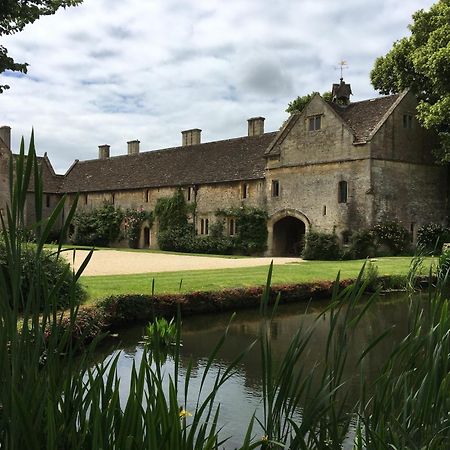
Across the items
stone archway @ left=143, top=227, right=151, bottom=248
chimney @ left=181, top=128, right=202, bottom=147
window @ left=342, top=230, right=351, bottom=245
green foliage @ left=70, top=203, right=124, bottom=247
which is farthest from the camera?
chimney @ left=181, top=128, right=202, bottom=147

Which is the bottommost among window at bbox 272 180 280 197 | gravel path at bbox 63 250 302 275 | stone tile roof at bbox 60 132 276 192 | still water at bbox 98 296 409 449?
still water at bbox 98 296 409 449

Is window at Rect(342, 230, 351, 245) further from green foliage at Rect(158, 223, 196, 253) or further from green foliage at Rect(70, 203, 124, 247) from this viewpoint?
green foliage at Rect(70, 203, 124, 247)

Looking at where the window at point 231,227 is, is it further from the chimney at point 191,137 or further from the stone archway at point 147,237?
the chimney at point 191,137

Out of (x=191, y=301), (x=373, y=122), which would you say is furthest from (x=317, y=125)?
(x=191, y=301)

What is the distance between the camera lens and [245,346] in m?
9.59

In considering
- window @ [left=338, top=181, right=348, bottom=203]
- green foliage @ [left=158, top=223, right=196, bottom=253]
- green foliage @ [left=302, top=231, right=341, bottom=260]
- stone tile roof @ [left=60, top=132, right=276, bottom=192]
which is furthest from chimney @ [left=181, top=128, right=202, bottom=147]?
green foliage @ [left=302, top=231, right=341, bottom=260]

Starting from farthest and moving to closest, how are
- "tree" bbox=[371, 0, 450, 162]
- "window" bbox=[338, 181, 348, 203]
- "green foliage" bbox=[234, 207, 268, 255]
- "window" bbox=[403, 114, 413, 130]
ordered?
1. "green foliage" bbox=[234, 207, 268, 255]
2. "window" bbox=[403, 114, 413, 130]
3. "window" bbox=[338, 181, 348, 203]
4. "tree" bbox=[371, 0, 450, 162]

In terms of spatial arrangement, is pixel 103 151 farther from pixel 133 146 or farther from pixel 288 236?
pixel 288 236

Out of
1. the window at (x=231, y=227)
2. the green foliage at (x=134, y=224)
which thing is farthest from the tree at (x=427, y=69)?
the green foliage at (x=134, y=224)

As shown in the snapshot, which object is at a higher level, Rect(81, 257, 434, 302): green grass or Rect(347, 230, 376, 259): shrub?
Rect(347, 230, 376, 259): shrub

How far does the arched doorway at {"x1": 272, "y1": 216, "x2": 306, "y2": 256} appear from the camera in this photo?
103ft

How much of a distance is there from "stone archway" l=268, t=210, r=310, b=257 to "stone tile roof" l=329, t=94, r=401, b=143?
5297 millimetres

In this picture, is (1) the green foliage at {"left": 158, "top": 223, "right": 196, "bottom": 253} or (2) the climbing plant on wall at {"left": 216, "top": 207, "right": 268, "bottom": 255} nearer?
(2) the climbing plant on wall at {"left": 216, "top": 207, "right": 268, "bottom": 255}

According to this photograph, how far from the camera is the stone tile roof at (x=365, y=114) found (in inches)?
1104
